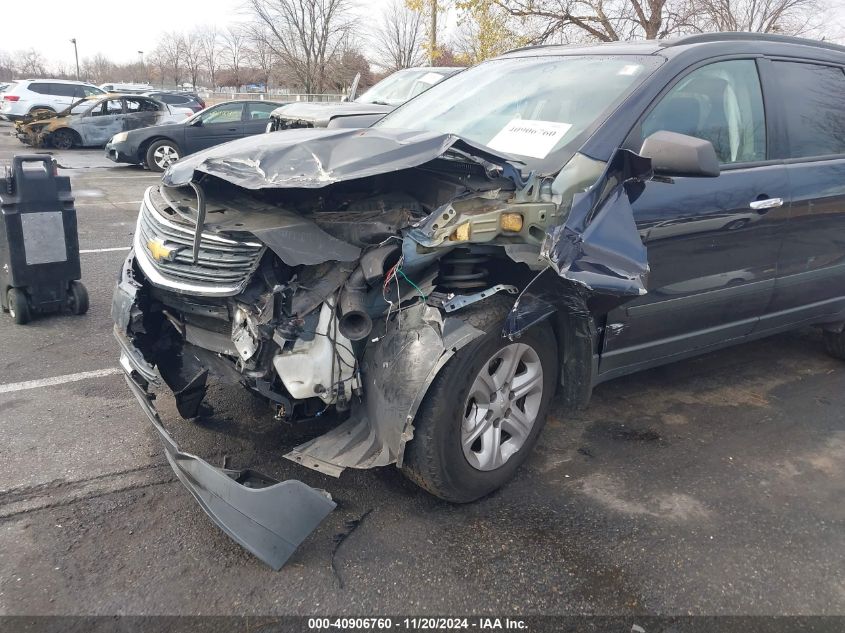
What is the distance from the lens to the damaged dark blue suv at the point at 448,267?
254cm

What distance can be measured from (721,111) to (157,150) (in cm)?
1364

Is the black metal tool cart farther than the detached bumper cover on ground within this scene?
Yes

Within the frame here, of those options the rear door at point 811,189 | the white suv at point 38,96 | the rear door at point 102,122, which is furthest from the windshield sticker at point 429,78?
the white suv at point 38,96

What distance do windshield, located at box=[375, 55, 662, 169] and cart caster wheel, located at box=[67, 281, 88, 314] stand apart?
2.74m

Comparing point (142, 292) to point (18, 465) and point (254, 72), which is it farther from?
point (254, 72)

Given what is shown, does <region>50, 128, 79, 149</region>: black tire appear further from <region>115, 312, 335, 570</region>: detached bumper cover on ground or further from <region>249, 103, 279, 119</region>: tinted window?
<region>115, 312, 335, 570</region>: detached bumper cover on ground

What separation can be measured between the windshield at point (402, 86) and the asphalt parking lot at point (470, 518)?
7.77 meters

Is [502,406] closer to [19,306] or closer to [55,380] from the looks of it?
[55,380]

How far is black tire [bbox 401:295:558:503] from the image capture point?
99.8 inches

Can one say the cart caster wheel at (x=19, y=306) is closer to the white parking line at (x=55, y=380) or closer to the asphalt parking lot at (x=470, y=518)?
the asphalt parking lot at (x=470, y=518)

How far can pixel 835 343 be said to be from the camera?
4664mm

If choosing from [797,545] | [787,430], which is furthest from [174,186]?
[787,430]

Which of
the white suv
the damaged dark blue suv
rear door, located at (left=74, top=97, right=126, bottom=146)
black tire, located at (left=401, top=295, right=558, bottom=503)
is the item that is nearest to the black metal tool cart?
the damaged dark blue suv

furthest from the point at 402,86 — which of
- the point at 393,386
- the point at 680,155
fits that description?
the point at 393,386
